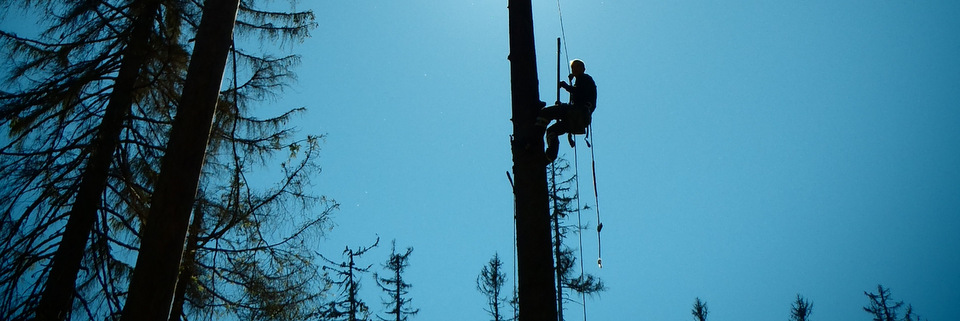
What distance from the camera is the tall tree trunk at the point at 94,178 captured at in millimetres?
6887

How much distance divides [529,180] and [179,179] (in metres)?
2.30

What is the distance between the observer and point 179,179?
13.4ft

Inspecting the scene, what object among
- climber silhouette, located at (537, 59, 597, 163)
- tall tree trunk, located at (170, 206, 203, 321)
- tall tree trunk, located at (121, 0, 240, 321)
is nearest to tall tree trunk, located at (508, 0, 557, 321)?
climber silhouette, located at (537, 59, 597, 163)

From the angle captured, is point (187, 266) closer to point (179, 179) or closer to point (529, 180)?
point (179, 179)

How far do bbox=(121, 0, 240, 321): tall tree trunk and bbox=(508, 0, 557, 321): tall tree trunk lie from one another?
2147mm

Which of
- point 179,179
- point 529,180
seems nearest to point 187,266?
point 179,179

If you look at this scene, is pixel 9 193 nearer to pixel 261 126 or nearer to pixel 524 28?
pixel 261 126

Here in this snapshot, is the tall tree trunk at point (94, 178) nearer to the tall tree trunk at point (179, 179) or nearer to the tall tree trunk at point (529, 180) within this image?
the tall tree trunk at point (179, 179)

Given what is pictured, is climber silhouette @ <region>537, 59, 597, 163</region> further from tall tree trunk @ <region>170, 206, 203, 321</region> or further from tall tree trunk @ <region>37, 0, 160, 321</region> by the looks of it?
tall tree trunk @ <region>37, 0, 160, 321</region>

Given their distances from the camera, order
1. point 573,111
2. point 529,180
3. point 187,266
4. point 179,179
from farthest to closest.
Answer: point 187,266 → point 573,111 → point 529,180 → point 179,179

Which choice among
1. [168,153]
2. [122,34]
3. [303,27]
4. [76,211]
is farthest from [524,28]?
[76,211]

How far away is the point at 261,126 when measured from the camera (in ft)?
26.8

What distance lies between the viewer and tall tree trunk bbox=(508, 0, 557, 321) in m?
4.18

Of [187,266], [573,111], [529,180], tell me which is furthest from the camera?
[187,266]
